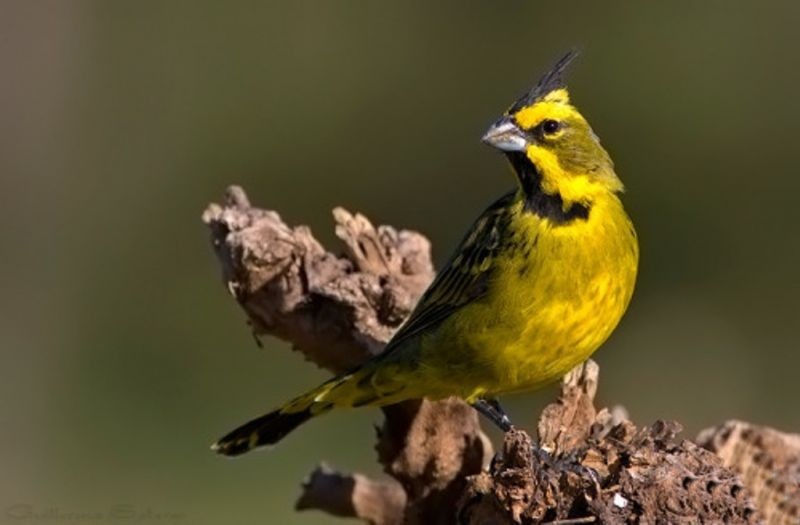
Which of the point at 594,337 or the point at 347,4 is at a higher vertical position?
the point at 347,4

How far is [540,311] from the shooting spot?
5.72 meters

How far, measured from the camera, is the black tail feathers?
20.4 ft

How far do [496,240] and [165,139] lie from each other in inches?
219

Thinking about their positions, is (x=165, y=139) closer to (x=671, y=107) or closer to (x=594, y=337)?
(x=671, y=107)

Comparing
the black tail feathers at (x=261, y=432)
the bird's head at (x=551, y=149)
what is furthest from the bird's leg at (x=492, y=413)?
the bird's head at (x=551, y=149)

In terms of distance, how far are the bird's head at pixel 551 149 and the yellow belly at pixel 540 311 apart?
0.25ft

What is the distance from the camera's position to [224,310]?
36.2 feet

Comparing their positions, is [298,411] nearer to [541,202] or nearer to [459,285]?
[459,285]

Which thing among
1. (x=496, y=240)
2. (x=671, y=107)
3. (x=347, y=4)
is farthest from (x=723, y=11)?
(x=496, y=240)

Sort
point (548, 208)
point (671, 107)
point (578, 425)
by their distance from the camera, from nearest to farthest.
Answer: point (578, 425), point (548, 208), point (671, 107)

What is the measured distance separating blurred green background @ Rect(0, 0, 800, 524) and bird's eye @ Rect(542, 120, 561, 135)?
4.21 metres

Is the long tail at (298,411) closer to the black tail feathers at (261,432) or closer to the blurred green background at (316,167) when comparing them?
the black tail feathers at (261,432)

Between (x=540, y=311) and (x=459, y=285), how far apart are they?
13.0 inches

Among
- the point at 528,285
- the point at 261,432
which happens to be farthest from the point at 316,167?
the point at 528,285
